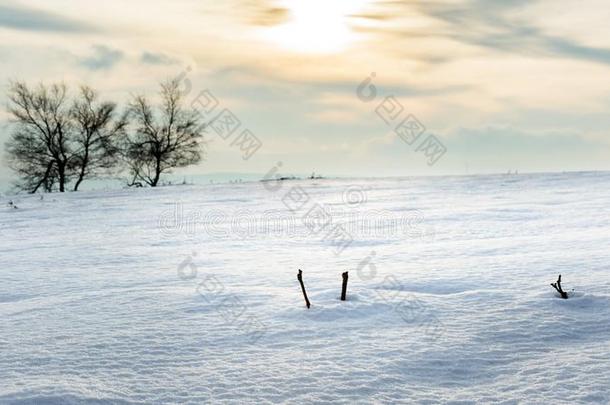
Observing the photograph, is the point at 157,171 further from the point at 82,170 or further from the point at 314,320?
the point at 314,320

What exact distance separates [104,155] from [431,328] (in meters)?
33.5

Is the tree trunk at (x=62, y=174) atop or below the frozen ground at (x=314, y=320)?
atop

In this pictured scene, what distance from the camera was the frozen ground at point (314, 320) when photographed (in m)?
2.57

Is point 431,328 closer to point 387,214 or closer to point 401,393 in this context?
point 401,393

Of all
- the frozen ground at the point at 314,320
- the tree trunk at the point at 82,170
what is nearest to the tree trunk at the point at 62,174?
A: the tree trunk at the point at 82,170

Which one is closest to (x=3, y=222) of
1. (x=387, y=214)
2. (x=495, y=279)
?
(x=387, y=214)

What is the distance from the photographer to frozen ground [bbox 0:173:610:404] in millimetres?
2566

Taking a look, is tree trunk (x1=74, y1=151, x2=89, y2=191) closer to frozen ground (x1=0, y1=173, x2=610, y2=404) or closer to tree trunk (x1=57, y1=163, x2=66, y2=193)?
tree trunk (x1=57, y1=163, x2=66, y2=193)

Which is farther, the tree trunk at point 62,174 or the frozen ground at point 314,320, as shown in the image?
the tree trunk at point 62,174

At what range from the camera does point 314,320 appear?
11.2ft

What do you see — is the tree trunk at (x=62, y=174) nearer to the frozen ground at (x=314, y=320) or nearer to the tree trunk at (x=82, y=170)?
the tree trunk at (x=82, y=170)

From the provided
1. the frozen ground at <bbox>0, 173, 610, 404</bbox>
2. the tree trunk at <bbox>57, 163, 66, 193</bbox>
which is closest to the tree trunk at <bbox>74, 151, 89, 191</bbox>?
the tree trunk at <bbox>57, 163, 66, 193</bbox>

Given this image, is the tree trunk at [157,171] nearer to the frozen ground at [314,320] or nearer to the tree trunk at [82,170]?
the tree trunk at [82,170]

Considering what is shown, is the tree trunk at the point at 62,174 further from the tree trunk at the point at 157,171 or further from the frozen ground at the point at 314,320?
the frozen ground at the point at 314,320
